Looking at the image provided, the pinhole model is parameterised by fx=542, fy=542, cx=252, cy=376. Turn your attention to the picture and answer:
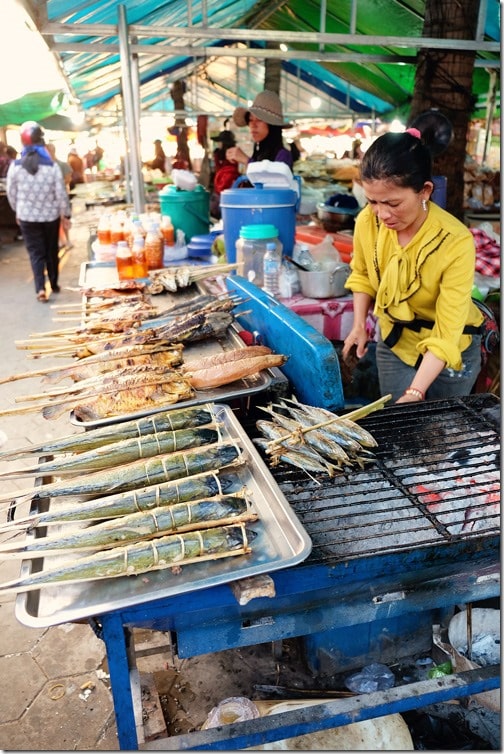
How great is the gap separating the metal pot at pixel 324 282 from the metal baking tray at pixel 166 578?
2.22m

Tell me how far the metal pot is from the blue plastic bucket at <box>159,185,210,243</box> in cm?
228

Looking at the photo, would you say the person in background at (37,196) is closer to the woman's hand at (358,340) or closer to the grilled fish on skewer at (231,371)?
the woman's hand at (358,340)

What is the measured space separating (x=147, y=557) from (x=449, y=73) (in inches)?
219

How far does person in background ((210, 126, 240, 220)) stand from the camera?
743 centimetres

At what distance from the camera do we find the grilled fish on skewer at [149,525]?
1656mm

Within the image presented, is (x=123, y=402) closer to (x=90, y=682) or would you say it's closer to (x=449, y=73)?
(x=90, y=682)

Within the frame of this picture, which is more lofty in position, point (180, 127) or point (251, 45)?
point (251, 45)

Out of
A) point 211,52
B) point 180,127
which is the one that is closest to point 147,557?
point 211,52

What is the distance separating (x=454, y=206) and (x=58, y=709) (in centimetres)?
562

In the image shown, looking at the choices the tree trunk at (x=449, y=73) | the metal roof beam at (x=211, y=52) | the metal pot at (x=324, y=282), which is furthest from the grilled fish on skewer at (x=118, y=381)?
the tree trunk at (x=449, y=73)

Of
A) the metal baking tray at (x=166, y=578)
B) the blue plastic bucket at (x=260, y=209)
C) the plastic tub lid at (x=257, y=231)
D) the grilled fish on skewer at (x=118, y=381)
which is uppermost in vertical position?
the blue plastic bucket at (x=260, y=209)

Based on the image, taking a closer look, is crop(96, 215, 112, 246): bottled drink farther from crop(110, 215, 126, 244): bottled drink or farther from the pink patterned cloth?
the pink patterned cloth

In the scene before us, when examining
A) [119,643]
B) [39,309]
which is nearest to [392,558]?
[119,643]

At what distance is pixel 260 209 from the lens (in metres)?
4.06
